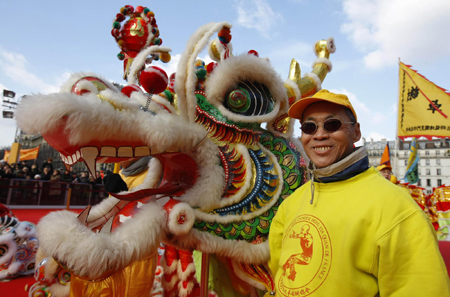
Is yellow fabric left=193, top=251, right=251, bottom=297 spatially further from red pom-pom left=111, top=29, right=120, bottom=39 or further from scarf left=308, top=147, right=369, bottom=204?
red pom-pom left=111, top=29, right=120, bottom=39

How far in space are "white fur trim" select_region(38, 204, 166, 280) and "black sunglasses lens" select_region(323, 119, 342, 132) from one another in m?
0.84

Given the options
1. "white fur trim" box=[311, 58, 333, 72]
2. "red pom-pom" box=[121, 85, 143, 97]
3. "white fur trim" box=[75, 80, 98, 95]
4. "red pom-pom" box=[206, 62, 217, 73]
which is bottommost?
"white fur trim" box=[75, 80, 98, 95]

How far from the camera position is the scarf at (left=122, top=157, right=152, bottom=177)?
236 cm

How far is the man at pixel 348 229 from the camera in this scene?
710 millimetres

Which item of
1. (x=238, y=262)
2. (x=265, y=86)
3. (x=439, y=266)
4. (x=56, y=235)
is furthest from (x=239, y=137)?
(x=439, y=266)

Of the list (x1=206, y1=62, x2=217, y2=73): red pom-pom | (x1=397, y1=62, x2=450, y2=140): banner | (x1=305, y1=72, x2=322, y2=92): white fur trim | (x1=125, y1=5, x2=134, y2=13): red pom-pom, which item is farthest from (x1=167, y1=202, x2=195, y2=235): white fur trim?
(x1=397, y1=62, x2=450, y2=140): banner

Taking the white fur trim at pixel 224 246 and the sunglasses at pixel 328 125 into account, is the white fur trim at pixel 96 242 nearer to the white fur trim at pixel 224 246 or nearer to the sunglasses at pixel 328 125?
the white fur trim at pixel 224 246

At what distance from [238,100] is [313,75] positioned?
0.84 m

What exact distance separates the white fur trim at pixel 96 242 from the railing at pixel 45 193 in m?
7.36

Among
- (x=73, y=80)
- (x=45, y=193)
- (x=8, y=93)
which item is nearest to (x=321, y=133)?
(x=73, y=80)

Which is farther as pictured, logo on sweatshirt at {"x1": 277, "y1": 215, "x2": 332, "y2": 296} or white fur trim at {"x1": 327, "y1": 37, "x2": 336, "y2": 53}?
white fur trim at {"x1": 327, "y1": 37, "x2": 336, "y2": 53}

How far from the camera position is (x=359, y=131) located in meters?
1.05

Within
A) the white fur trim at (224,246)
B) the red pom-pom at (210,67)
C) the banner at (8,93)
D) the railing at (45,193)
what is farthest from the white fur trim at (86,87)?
the banner at (8,93)

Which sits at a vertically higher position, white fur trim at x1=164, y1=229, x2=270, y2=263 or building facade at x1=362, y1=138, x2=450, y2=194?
building facade at x1=362, y1=138, x2=450, y2=194
